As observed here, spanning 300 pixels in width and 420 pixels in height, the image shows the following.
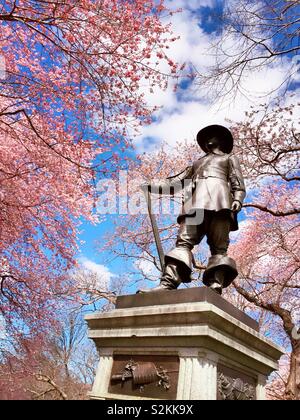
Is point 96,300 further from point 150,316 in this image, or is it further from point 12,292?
point 150,316

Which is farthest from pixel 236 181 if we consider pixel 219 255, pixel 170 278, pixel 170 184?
pixel 170 278

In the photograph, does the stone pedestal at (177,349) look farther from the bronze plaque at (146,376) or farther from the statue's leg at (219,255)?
the statue's leg at (219,255)

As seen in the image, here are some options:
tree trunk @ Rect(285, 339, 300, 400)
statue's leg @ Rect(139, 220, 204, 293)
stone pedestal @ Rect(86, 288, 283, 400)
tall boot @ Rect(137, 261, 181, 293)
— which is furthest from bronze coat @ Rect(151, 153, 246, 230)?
tree trunk @ Rect(285, 339, 300, 400)

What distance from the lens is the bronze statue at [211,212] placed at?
11.9ft

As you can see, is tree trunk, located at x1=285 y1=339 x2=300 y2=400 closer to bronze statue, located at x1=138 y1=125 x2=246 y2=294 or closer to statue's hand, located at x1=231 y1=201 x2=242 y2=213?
bronze statue, located at x1=138 y1=125 x2=246 y2=294

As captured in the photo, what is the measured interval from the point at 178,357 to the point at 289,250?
10.7 meters

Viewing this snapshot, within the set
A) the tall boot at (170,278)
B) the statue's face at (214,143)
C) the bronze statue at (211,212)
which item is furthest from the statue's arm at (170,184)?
the tall boot at (170,278)

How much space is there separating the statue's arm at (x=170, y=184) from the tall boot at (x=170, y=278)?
3.70ft

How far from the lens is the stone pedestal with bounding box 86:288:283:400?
2715 millimetres

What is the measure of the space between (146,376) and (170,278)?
1004mm

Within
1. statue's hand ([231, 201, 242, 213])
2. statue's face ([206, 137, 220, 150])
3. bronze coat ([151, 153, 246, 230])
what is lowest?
statue's hand ([231, 201, 242, 213])

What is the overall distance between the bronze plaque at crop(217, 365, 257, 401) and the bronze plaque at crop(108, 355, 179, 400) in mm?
410

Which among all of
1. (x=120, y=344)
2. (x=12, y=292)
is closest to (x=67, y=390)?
(x=12, y=292)

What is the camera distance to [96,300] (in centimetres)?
1495
